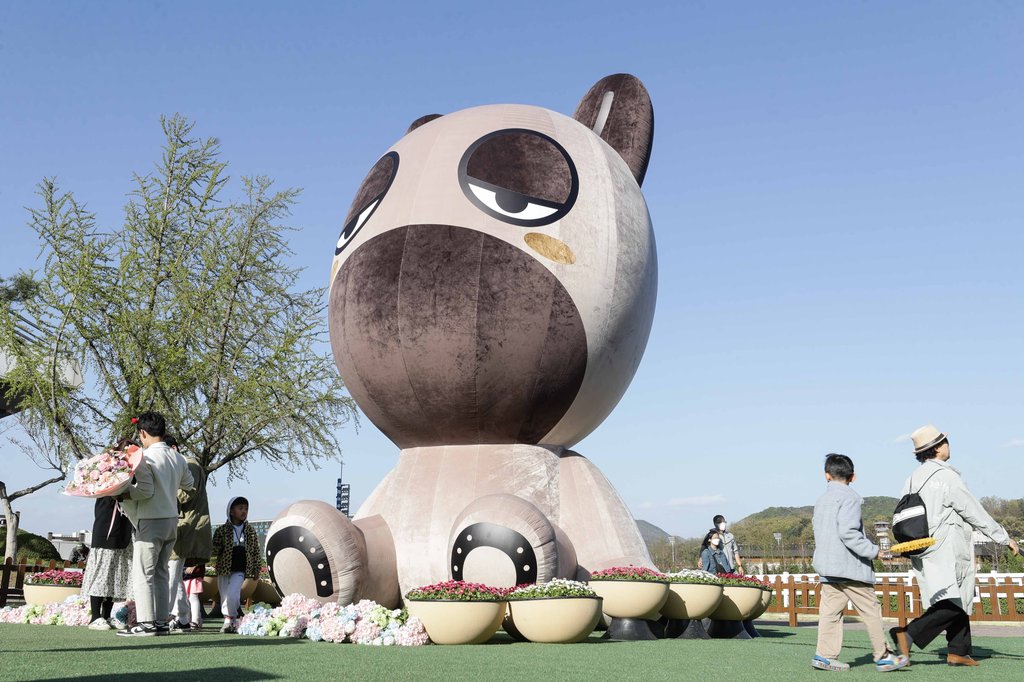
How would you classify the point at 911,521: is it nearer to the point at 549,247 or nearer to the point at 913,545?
the point at 913,545

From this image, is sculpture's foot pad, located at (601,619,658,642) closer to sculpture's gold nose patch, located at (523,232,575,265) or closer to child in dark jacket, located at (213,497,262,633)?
sculpture's gold nose patch, located at (523,232,575,265)

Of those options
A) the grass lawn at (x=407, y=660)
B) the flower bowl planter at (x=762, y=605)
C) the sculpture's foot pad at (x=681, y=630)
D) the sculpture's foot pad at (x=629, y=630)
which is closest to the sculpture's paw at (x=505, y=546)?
the grass lawn at (x=407, y=660)

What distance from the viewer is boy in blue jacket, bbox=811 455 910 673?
626 cm

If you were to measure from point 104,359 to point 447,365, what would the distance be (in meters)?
10.9

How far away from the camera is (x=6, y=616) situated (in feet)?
31.2

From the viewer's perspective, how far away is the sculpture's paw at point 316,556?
8555 millimetres

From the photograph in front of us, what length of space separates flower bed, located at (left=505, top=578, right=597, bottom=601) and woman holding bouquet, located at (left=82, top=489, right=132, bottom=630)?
11.8 ft

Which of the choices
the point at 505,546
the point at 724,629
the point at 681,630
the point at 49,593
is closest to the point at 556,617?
the point at 505,546

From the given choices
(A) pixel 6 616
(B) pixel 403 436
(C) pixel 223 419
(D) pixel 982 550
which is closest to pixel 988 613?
(B) pixel 403 436

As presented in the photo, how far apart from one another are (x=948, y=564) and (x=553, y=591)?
10.0 feet

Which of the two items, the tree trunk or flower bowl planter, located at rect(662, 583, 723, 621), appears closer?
flower bowl planter, located at rect(662, 583, 723, 621)

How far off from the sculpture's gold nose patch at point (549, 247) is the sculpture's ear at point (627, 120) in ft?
8.50

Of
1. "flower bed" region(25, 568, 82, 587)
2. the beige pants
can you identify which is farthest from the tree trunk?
the beige pants

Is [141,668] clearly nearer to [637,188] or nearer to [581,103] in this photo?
[637,188]
